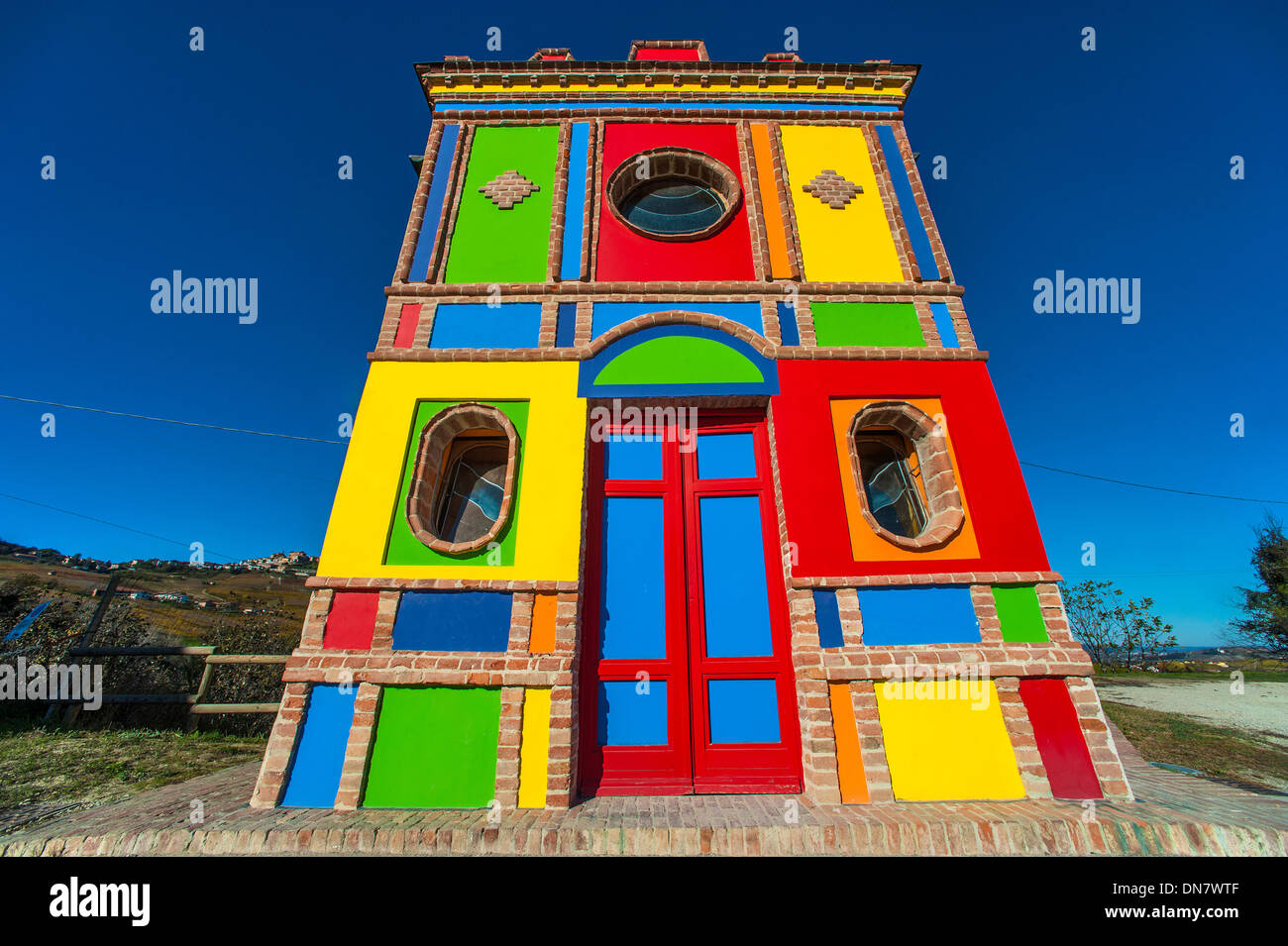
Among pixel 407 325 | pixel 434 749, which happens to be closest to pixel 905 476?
pixel 434 749

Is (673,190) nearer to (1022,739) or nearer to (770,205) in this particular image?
(770,205)

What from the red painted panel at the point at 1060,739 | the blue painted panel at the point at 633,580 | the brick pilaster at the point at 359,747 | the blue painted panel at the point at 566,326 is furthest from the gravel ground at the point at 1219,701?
the brick pilaster at the point at 359,747

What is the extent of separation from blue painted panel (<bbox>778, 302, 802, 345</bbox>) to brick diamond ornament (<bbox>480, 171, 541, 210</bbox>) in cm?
382

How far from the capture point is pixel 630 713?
433cm

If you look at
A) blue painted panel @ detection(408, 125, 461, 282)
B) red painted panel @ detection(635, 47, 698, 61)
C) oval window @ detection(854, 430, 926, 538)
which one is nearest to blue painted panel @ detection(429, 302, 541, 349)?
blue painted panel @ detection(408, 125, 461, 282)

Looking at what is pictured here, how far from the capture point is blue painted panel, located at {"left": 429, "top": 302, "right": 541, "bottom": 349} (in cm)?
539

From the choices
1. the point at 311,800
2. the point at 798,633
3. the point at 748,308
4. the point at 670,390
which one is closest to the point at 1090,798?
the point at 798,633

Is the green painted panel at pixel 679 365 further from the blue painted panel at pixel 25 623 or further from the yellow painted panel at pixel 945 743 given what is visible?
the blue painted panel at pixel 25 623

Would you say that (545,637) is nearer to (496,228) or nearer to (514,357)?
(514,357)

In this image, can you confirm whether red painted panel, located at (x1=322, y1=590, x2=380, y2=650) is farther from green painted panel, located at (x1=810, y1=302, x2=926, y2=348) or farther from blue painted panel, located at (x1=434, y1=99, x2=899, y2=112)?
blue painted panel, located at (x1=434, y1=99, x2=899, y2=112)

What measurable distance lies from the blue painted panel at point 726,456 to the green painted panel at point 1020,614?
258 centimetres

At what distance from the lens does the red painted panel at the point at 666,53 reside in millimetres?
8359

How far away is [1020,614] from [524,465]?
494 cm
